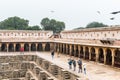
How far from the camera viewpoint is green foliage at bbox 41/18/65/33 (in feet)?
307

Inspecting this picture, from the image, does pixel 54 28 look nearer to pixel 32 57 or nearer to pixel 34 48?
pixel 34 48

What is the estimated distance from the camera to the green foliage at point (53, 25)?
93.6 metres

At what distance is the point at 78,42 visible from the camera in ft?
121

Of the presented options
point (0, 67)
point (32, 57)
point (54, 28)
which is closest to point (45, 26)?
point (54, 28)

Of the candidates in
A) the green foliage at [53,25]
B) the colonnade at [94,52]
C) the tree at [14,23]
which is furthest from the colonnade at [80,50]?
the green foliage at [53,25]

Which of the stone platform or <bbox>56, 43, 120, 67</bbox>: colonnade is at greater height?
<bbox>56, 43, 120, 67</bbox>: colonnade

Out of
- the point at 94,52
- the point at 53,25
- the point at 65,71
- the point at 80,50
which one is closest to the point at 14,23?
the point at 53,25

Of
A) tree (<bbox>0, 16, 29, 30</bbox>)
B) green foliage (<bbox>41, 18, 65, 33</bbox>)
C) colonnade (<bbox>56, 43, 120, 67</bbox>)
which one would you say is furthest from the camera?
green foliage (<bbox>41, 18, 65, 33</bbox>)

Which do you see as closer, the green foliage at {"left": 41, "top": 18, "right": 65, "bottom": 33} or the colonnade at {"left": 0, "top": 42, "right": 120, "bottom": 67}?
the colonnade at {"left": 0, "top": 42, "right": 120, "bottom": 67}

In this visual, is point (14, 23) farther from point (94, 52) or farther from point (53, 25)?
point (94, 52)

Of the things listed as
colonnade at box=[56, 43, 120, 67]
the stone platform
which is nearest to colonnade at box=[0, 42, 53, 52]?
colonnade at box=[56, 43, 120, 67]

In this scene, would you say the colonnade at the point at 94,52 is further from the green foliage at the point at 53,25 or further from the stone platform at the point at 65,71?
the green foliage at the point at 53,25

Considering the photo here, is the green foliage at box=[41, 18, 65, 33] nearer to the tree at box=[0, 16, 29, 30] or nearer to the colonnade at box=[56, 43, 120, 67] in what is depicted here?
the tree at box=[0, 16, 29, 30]

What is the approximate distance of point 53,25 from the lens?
94438 mm
